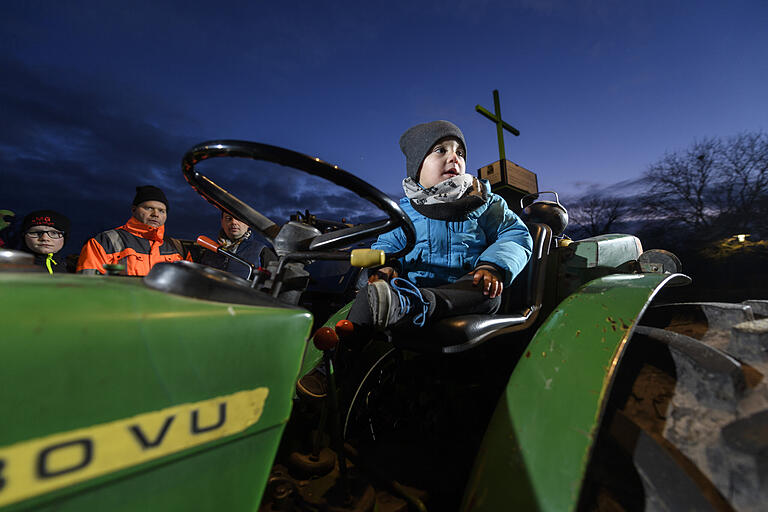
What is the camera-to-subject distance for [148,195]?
2998mm

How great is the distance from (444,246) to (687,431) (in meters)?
0.98

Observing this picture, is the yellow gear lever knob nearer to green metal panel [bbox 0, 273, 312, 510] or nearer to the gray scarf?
green metal panel [bbox 0, 273, 312, 510]

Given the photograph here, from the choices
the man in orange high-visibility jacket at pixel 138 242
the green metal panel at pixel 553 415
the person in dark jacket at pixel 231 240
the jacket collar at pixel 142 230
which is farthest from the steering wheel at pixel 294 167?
the jacket collar at pixel 142 230

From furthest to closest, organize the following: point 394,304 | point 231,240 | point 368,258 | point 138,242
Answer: point 231,240 → point 138,242 → point 394,304 → point 368,258

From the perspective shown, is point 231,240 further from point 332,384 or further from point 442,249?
point 332,384

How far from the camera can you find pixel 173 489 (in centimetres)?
46

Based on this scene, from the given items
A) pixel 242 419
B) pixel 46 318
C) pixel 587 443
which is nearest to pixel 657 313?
pixel 587 443

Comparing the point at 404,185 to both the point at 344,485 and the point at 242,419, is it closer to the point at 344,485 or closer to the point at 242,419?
the point at 344,485

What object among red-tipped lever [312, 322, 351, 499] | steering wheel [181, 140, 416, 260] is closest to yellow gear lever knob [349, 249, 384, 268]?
steering wheel [181, 140, 416, 260]

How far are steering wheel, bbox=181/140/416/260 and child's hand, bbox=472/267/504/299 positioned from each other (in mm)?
312

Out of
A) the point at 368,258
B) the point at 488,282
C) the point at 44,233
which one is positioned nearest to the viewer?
the point at 368,258

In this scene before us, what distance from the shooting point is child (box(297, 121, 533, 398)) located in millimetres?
971

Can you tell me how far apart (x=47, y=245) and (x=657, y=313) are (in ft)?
13.4

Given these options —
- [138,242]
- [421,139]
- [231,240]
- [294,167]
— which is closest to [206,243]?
[294,167]
